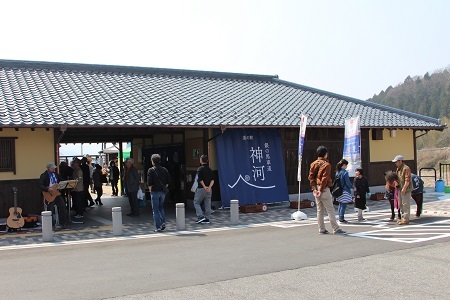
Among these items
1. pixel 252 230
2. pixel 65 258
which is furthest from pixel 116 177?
pixel 65 258

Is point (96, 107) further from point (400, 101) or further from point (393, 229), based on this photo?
point (400, 101)

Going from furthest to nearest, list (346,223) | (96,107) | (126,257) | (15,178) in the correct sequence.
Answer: (96,107)
(15,178)
(346,223)
(126,257)

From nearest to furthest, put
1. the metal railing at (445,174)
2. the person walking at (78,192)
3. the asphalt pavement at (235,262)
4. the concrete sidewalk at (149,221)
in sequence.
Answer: the asphalt pavement at (235,262) → the concrete sidewalk at (149,221) → the person walking at (78,192) → the metal railing at (445,174)

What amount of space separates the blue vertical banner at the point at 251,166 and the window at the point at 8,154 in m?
5.87

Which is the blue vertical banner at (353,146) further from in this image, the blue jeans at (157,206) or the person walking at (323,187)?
the blue jeans at (157,206)

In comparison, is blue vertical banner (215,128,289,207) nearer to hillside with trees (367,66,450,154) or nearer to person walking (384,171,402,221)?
person walking (384,171,402,221)

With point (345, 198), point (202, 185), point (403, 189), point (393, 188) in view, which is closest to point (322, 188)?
point (345, 198)

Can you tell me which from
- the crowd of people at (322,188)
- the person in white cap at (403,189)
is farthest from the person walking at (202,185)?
the person in white cap at (403,189)

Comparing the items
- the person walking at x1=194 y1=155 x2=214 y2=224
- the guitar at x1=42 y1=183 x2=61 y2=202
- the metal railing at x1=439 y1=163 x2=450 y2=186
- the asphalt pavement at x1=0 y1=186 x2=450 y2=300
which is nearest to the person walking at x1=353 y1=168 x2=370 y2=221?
the asphalt pavement at x1=0 y1=186 x2=450 y2=300

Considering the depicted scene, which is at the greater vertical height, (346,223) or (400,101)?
(400,101)

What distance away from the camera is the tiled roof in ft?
41.9

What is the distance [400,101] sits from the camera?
231 feet

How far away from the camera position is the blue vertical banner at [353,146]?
13133 millimetres

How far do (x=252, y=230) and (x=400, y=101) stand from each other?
65.5 metres
